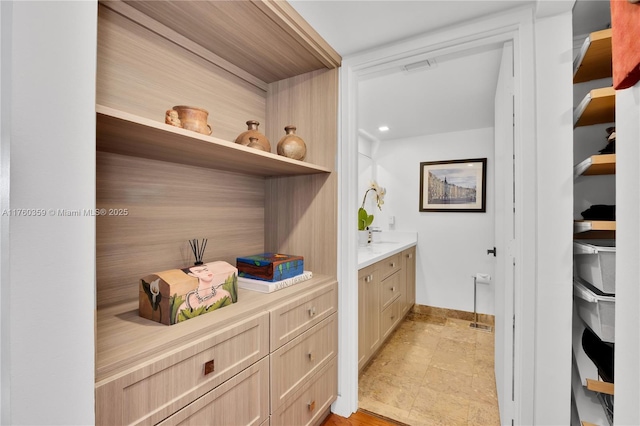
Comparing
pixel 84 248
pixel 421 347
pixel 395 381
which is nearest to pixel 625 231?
pixel 84 248

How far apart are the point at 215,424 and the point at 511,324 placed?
1415 millimetres

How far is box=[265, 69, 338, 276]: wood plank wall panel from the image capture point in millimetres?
1799

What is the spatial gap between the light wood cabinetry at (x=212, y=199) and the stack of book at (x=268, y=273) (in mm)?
52

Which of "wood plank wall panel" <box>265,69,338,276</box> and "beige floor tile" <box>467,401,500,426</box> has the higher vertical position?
"wood plank wall panel" <box>265,69,338,276</box>

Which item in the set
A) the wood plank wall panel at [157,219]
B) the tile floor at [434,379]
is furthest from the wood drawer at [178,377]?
the tile floor at [434,379]

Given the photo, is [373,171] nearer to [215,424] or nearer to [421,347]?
[421,347]

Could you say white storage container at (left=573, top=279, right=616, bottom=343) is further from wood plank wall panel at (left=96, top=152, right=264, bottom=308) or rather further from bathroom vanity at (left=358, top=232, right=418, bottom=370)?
wood plank wall panel at (left=96, top=152, right=264, bottom=308)

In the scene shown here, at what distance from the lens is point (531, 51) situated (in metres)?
1.36

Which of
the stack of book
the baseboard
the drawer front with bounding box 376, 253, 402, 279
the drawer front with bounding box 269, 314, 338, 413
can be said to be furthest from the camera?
the baseboard

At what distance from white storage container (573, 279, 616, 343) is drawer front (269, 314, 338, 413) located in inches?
46.6

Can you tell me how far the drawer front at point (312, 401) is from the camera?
1.38m

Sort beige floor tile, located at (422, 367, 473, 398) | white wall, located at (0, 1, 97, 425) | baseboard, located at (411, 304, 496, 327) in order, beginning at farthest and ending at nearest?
1. baseboard, located at (411, 304, 496, 327)
2. beige floor tile, located at (422, 367, 473, 398)
3. white wall, located at (0, 1, 97, 425)

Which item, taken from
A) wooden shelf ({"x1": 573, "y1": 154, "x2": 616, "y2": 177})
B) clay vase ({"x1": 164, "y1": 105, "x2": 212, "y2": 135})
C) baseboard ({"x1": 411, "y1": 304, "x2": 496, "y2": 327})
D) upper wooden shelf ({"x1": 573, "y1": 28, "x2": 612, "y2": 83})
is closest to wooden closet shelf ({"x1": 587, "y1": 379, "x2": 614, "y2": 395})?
wooden shelf ({"x1": 573, "y1": 154, "x2": 616, "y2": 177})

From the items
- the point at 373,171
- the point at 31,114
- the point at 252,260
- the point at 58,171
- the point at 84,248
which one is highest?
the point at 373,171
